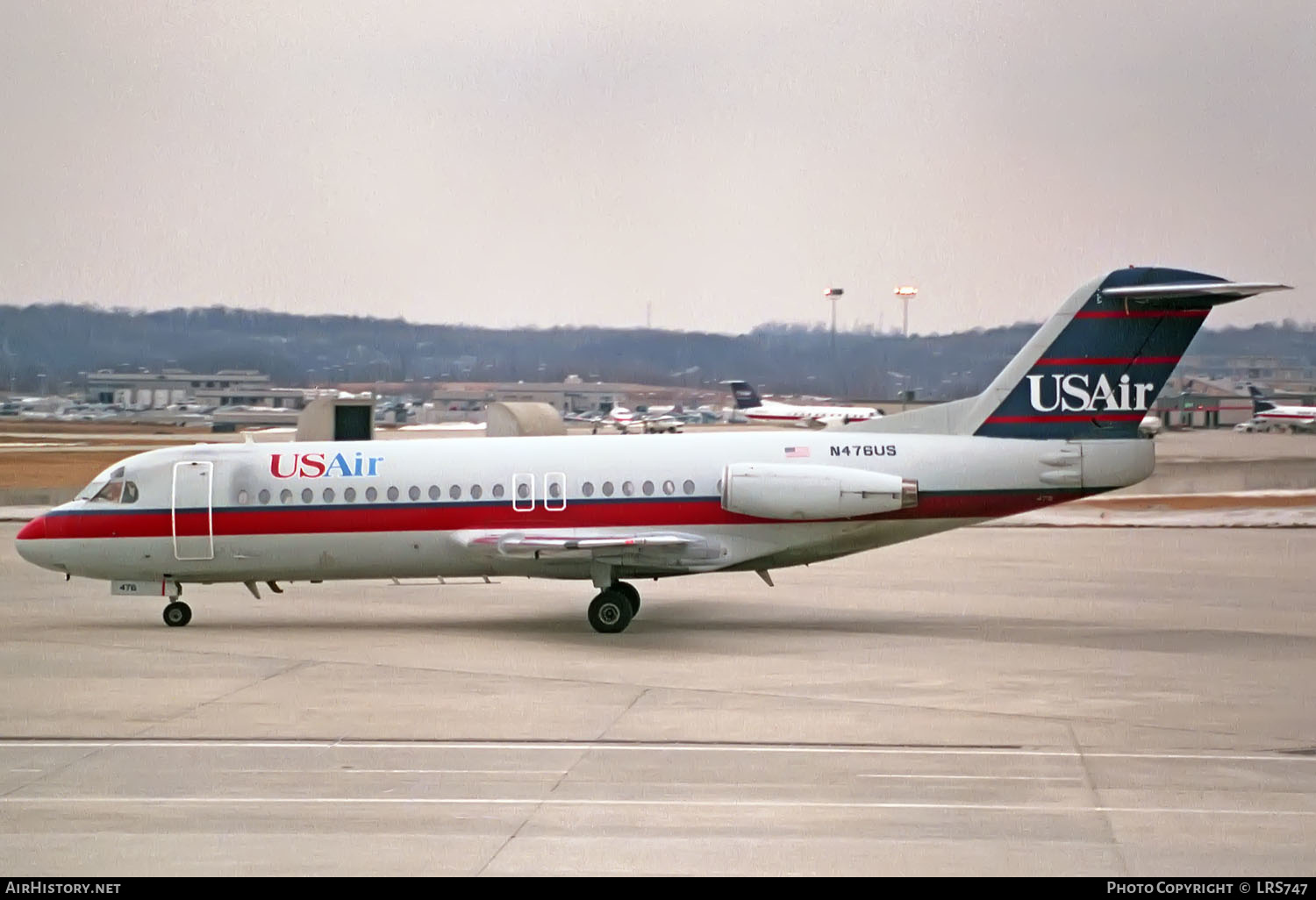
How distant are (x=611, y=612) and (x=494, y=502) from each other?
246 cm

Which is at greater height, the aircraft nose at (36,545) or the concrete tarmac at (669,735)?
the aircraft nose at (36,545)

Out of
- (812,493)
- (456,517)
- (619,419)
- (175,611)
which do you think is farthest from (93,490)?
(619,419)

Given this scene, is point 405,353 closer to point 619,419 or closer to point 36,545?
point 619,419

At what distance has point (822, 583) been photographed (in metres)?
29.7

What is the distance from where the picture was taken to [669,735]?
48.1ft

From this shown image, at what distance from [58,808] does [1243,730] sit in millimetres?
10667

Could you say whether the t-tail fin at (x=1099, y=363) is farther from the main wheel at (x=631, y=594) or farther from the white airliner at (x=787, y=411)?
the white airliner at (x=787, y=411)

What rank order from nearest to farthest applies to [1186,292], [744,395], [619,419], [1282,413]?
[1186,292] → [619,419] → [1282,413] → [744,395]

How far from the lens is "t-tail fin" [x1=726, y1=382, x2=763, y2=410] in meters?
91.5

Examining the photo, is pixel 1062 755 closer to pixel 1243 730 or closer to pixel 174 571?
pixel 1243 730

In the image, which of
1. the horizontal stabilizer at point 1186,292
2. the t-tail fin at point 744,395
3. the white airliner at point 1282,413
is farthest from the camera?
the t-tail fin at point 744,395

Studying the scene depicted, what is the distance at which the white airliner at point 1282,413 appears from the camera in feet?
281

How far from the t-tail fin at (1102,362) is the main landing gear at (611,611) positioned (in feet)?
19.3

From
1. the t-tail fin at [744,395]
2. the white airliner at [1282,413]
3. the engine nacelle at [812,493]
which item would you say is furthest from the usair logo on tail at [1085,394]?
the t-tail fin at [744,395]
